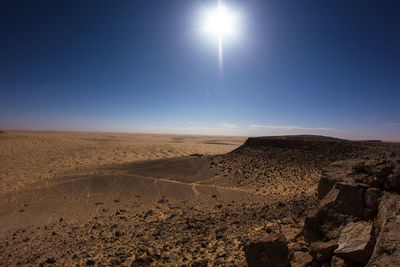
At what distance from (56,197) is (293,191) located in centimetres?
938

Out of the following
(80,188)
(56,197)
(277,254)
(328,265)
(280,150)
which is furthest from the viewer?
(280,150)

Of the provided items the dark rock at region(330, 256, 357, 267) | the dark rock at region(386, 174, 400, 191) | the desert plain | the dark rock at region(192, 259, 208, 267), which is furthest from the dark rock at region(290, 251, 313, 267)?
the dark rock at region(386, 174, 400, 191)

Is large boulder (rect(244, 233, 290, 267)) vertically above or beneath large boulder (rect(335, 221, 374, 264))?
beneath

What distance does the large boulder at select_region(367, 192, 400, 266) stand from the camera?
1830 mm

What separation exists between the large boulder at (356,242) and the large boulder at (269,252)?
0.67 meters

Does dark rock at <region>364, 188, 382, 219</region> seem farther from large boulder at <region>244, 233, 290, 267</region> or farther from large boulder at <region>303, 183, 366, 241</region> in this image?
large boulder at <region>244, 233, 290, 267</region>

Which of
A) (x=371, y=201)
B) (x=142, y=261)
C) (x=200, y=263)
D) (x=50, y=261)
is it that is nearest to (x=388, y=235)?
(x=371, y=201)

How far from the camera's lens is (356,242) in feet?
7.54

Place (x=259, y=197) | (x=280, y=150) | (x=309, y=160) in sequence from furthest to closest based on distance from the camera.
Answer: (x=280, y=150), (x=309, y=160), (x=259, y=197)

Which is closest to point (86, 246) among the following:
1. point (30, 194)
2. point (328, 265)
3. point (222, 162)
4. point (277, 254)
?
point (277, 254)

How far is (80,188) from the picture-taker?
8.41 meters

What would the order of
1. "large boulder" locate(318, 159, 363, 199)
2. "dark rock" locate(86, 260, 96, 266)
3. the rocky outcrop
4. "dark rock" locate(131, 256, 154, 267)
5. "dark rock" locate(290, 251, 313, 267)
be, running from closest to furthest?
the rocky outcrop → "dark rock" locate(290, 251, 313, 267) → "dark rock" locate(131, 256, 154, 267) → "dark rock" locate(86, 260, 96, 266) → "large boulder" locate(318, 159, 363, 199)

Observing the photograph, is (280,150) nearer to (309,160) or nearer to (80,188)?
(309,160)

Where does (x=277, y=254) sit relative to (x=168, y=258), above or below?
above
